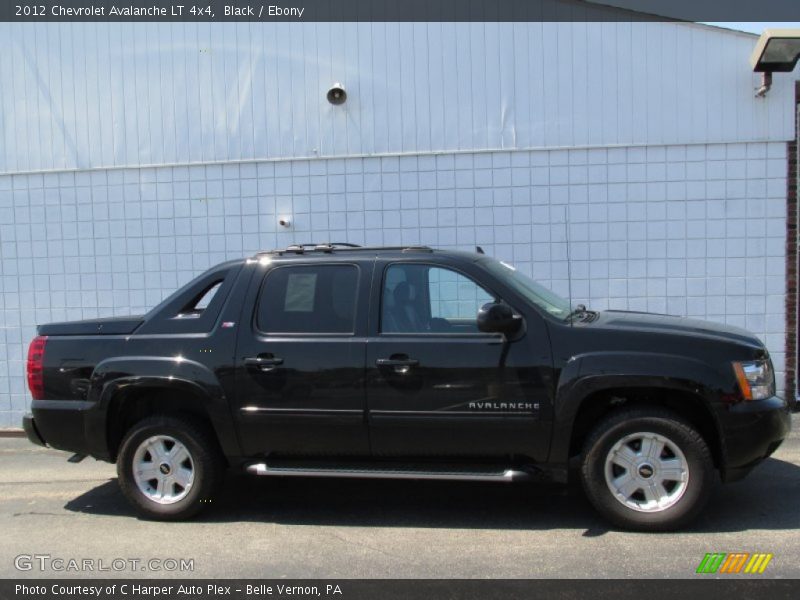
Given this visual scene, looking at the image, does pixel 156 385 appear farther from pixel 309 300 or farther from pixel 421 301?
pixel 421 301

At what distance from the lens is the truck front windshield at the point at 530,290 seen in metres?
4.79

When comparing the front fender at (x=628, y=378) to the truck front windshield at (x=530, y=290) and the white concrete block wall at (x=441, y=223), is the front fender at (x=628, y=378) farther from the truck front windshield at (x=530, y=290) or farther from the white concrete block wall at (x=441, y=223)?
the white concrete block wall at (x=441, y=223)

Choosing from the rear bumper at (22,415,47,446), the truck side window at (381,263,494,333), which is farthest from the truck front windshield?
the rear bumper at (22,415,47,446)

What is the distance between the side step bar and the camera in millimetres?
4512

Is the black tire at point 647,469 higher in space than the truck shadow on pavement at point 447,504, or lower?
higher

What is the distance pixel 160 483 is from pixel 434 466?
6.33ft

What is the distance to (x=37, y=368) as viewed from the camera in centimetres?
519

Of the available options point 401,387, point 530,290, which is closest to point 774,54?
point 530,290

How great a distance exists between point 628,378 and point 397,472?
1.57m
